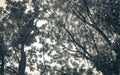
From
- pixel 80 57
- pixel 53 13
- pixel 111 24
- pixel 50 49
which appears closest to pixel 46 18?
pixel 53 13

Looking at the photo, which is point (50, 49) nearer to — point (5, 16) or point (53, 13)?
point (53, 13)

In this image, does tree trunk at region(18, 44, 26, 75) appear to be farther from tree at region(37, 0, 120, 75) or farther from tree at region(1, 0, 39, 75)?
tree at region(37, 0, 120, 75)

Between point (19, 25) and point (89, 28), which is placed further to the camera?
point (19, 25)

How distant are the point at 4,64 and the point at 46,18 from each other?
26.4ft

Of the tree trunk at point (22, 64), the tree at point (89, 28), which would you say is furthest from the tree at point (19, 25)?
the tree at point (89, 28)

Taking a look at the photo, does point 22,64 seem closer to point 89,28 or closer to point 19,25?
point 19,25

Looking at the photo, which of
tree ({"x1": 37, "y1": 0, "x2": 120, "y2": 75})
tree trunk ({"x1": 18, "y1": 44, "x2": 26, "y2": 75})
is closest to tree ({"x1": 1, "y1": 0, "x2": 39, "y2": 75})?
tree trunk ({"x1": 18, "y1": 44, "x2": 26, "y2": 75})

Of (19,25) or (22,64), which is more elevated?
(19,25)

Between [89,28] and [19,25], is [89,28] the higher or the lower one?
the lower one

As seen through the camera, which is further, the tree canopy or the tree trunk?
the tree trunk

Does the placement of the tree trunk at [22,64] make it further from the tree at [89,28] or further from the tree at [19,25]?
the tree at [89,28]

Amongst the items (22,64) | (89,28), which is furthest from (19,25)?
(89,28)

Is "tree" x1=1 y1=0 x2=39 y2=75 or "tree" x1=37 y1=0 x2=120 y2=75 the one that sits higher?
"tree" x1=1 y1=0 x2=39 y2=75

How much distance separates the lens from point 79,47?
3070 centimetres
